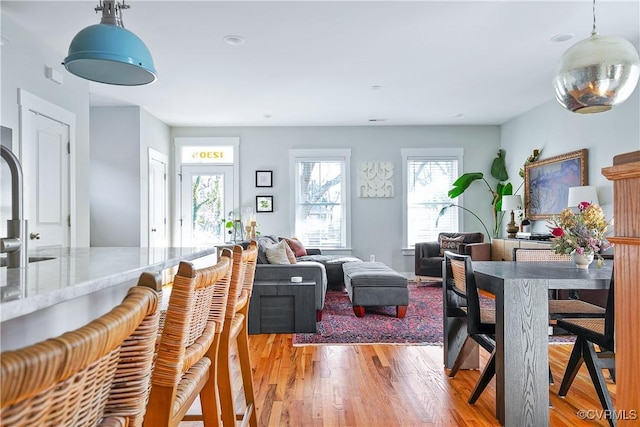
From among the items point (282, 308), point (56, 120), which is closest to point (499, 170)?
point (282, 308)

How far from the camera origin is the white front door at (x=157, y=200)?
21.6 ft

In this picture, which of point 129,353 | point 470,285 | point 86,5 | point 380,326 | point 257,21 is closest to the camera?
point 129,353

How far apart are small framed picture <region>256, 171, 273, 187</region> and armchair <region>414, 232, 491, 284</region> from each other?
2.80 m

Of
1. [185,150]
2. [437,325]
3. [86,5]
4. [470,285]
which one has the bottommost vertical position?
[437,325]

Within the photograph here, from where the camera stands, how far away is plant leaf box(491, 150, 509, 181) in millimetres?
7270

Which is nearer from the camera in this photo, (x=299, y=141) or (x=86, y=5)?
(x=86, y=5)

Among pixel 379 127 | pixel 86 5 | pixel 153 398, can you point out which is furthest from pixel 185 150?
pixel 153 398

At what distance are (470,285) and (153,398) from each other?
1871 millimetres

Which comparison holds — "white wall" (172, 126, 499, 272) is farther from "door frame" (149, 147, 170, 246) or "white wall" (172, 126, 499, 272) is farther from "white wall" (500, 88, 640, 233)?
"white wall" (500, 88, 640, 233)

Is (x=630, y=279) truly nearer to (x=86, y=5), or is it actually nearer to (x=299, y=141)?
(x=86, y=5)

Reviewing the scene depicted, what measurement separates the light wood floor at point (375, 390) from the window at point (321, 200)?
13.5 ft

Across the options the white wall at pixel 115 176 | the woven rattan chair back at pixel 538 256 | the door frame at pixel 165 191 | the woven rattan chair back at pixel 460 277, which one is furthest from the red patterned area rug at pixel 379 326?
the white wall at pixel 115 176

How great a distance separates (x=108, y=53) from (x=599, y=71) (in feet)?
7.72

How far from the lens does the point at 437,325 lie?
4.14 m
